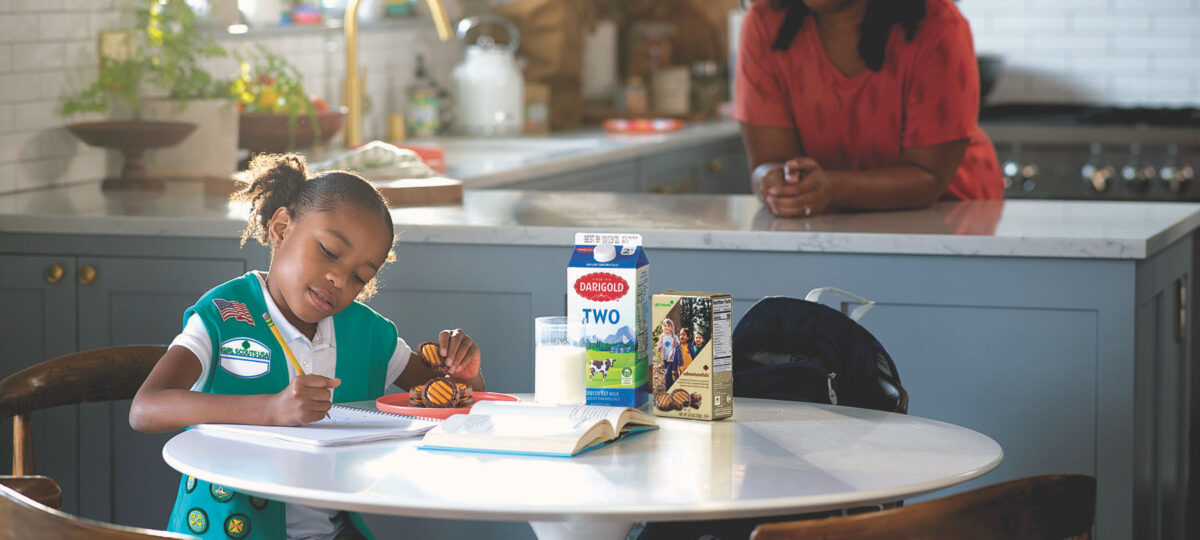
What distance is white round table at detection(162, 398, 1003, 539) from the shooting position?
1308 mm

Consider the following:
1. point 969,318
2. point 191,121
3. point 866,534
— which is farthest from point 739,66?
point 866,534

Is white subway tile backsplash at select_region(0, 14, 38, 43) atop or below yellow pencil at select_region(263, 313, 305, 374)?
atop

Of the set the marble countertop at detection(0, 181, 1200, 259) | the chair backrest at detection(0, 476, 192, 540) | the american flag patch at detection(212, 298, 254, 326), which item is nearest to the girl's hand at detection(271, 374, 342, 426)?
the american flag patch at detection(212, 298, 254, 326)

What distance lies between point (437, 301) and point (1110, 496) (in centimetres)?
120

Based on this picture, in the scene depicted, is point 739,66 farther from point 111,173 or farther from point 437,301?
point 111,173

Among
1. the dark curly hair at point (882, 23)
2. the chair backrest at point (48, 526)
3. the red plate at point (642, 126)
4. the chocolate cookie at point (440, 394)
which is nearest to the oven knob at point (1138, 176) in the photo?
the red plate at point (642, 126)

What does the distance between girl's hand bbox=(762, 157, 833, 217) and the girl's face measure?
993mm

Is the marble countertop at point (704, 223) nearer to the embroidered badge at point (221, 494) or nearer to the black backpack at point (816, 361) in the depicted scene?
the black backpack at point (816, 361)

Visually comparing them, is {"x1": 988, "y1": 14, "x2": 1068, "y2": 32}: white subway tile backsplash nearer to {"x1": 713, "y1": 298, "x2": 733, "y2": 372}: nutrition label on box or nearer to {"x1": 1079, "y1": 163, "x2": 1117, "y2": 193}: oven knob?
{"x1": 1079, "y1": 163, "x2": 1117, "y2": 193}: oven knob

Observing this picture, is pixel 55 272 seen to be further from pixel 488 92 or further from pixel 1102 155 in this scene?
pixel 1102 155

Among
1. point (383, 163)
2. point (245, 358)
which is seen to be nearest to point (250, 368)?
point (245, 358)

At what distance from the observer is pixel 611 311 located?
5.52 ft

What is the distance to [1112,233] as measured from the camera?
2.33 meters

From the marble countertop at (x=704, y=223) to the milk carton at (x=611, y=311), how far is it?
0.72 m
